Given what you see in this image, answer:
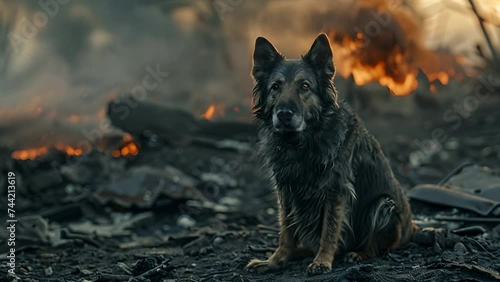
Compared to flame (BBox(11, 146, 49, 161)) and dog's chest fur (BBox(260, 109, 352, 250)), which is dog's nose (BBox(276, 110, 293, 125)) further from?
flame (BBox(11, 146, 49, 161))

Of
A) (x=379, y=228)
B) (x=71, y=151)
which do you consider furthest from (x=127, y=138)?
(x=379, y=228)

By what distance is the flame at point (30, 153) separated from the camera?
14781 millimetres

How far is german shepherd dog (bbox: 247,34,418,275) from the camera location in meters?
5.40

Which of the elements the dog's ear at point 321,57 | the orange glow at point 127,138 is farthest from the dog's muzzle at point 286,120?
the orange glow at point 127,138

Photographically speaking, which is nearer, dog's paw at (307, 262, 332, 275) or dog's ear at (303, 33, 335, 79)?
dog's paw at (307, 262, 332, 275)

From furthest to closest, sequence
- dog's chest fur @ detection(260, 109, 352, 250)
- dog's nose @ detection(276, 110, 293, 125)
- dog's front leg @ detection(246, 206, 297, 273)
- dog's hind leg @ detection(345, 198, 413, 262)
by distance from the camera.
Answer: dog's hind leg @ detection(345, 198, 413, 262) < dog's front leg @ detection(246, 206, 297, 273) < dog's chest fur @ detection(260, 109, 352, 250) < dog's nose @ detection(276, 110, 293, 125)

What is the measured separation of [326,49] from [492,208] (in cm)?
376

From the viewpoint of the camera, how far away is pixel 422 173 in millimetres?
15469

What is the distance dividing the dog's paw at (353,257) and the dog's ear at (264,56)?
2113mm

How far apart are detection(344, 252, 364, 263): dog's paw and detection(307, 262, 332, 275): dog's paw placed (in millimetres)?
414

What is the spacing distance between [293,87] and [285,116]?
34cm

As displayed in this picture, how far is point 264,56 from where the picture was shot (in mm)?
5648

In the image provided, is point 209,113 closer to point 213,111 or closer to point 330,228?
point 213,111

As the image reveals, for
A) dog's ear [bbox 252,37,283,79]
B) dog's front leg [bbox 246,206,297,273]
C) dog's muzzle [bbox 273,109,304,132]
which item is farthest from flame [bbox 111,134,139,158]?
dog's muzzle [bbox 273,109,304,132]
